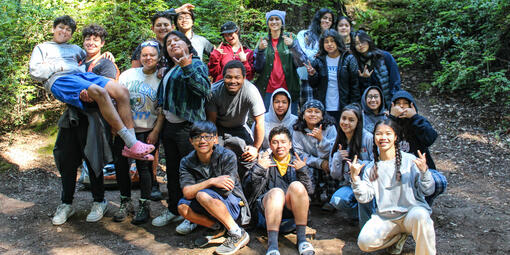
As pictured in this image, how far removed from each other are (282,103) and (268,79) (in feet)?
2.49

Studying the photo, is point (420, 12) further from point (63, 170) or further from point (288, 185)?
point (63, 170)

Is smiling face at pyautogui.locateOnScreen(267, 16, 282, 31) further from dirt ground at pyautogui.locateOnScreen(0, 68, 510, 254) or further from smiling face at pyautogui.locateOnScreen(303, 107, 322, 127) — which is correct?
dirt ground at pyautogui.locateOnScreen(0, 68, 510, 254)

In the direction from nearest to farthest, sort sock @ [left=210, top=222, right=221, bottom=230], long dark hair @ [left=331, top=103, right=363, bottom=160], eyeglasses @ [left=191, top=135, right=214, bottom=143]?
eyeglasses @ [left=191, top=135, right=214, bottom=143]
sock @ [left=210, top=222, right=221, bottom=230]
long dark hair @ [left=331, top=103, right=363, bottom=160]

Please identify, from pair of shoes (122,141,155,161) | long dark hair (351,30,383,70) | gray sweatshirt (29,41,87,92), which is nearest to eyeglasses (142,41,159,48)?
gray sweatshirt (29,41,87,92)

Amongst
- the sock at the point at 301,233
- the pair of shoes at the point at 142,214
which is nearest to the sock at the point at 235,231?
the sock at the point at 301,233

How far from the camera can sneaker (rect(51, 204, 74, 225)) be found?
4133 mm

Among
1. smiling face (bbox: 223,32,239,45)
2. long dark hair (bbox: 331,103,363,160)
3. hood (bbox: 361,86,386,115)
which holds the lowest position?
long dark hair (bbox: 331,103,363,160)

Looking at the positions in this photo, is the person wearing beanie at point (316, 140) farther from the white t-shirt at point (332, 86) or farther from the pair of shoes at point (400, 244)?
the pair of shoes at point (400, 244)

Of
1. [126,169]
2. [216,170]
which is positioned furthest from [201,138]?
[126,169]

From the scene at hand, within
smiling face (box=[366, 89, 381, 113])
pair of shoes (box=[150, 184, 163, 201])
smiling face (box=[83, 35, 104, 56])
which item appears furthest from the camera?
pair of shoes (box=[150, 184, 163, 201])

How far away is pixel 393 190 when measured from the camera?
3.48 meters

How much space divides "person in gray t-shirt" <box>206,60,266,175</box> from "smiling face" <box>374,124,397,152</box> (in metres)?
1.23

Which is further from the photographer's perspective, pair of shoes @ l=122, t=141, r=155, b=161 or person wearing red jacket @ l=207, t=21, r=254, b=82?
person wearing red jacket @ l=207, t=21, r=254, b=82

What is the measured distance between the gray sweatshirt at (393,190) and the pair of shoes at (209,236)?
140cm
